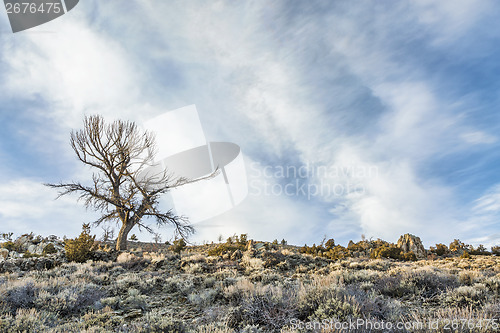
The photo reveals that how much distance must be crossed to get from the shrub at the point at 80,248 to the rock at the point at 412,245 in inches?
1098

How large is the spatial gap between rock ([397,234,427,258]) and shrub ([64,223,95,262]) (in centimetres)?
2790

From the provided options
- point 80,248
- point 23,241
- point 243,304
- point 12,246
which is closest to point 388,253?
point 243,304

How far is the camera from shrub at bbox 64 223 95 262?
15.8 meters

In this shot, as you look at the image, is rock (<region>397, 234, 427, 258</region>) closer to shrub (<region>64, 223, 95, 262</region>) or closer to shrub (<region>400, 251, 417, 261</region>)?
shrub (<region>400, 251, 417, 261</region>)

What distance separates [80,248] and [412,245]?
28.8 meters

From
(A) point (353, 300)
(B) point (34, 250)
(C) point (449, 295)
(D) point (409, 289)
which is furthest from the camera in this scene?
(B) point (34, 250)

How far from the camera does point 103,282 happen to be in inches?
399

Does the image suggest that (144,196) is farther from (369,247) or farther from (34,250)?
(369,247)

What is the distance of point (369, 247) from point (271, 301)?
90.4 ft

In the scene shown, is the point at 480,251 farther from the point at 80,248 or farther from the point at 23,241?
the point at 23,241

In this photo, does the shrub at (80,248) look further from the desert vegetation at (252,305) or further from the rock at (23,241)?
the rock at (23,241)

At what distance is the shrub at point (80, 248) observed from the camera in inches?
621

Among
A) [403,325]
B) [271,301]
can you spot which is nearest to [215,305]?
[271,301]

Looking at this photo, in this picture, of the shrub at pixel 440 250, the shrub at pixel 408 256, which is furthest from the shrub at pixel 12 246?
the shrub at pixel 440 250
